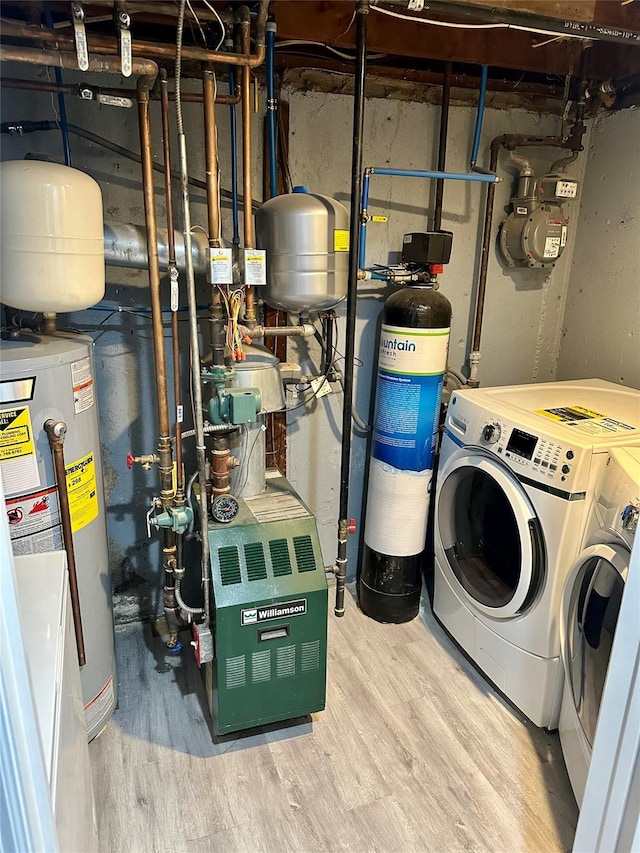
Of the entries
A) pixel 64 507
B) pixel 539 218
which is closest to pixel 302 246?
pixel 64 507

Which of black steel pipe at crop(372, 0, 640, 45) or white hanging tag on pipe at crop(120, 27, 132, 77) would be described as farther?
black steel pipe at crop(372, 0, 640, 45)

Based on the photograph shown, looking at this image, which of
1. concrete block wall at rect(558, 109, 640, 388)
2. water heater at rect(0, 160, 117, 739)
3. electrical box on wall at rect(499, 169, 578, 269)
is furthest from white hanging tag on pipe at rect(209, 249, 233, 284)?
concrete block wall at rect(558, 109, 640, 388)

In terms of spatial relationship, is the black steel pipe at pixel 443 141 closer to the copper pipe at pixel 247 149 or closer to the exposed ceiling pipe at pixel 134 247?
the copper pipe at pixel 247 149

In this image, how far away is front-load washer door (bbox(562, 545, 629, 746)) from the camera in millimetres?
1518

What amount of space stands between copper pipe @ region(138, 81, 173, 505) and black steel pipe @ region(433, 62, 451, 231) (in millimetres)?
1091

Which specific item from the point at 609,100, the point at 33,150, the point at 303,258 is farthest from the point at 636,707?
the point at 609,100

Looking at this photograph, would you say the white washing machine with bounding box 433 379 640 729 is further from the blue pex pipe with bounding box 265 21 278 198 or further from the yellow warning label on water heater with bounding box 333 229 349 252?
the blue pex pipe with bounding box 265 21 278 198

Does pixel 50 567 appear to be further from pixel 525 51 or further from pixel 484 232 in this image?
pixel 525 51

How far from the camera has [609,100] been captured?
223cm

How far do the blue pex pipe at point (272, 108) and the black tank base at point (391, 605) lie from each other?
5.10ft

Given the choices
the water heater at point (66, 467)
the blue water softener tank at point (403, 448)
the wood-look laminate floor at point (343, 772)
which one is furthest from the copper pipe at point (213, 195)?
the wood-look laminate floor at point (343, 772)

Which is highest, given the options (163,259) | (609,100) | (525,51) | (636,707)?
(525,51)

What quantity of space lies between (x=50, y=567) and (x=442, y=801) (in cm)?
125

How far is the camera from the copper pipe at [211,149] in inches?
62.6
